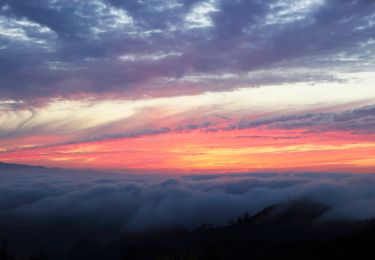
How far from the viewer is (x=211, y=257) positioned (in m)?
162
